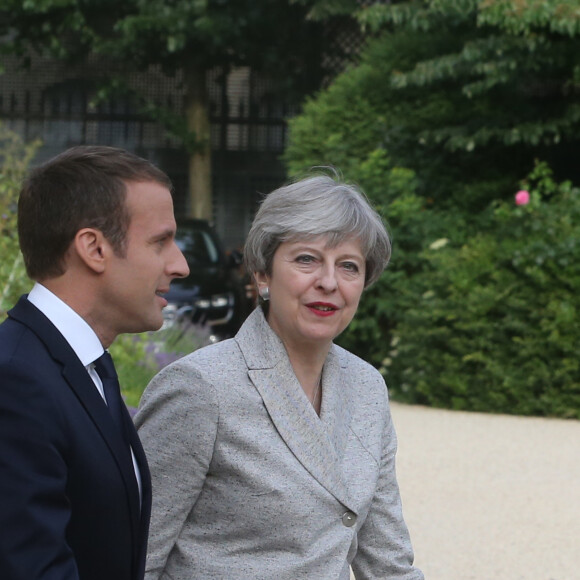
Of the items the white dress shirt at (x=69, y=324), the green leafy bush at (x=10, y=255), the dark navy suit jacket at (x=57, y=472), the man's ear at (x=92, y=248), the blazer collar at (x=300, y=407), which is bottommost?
the green leafy bush at (x=10, y=255)

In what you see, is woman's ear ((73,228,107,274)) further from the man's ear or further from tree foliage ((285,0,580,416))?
tree foliage ((285,0,580,416))

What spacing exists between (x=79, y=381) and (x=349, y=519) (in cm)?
97

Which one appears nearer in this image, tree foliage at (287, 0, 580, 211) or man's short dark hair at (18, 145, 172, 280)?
man's short dark hair at (18, 145, 172, 280)

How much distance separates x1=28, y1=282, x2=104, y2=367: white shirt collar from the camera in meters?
1.99

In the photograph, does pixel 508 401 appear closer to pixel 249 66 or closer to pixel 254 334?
pixel 254 334

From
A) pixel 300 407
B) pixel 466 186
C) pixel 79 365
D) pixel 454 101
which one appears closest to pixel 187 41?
pixel 454 101

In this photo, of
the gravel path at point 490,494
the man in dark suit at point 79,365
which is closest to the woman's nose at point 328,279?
the man in dark suit at point 79,365

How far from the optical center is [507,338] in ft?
33.6

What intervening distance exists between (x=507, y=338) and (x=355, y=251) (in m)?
7.60

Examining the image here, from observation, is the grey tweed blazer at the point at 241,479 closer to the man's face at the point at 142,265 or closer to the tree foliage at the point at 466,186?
the man's face at the point at 142,265

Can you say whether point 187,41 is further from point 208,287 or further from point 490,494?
point 490,494

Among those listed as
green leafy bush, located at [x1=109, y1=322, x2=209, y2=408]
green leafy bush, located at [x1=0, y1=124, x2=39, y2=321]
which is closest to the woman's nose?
green leafy bush, located at [x1=109, y1=322, x2=209, y2=408]

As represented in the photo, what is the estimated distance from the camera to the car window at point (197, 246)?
14.0m

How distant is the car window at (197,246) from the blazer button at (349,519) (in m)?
11.0
